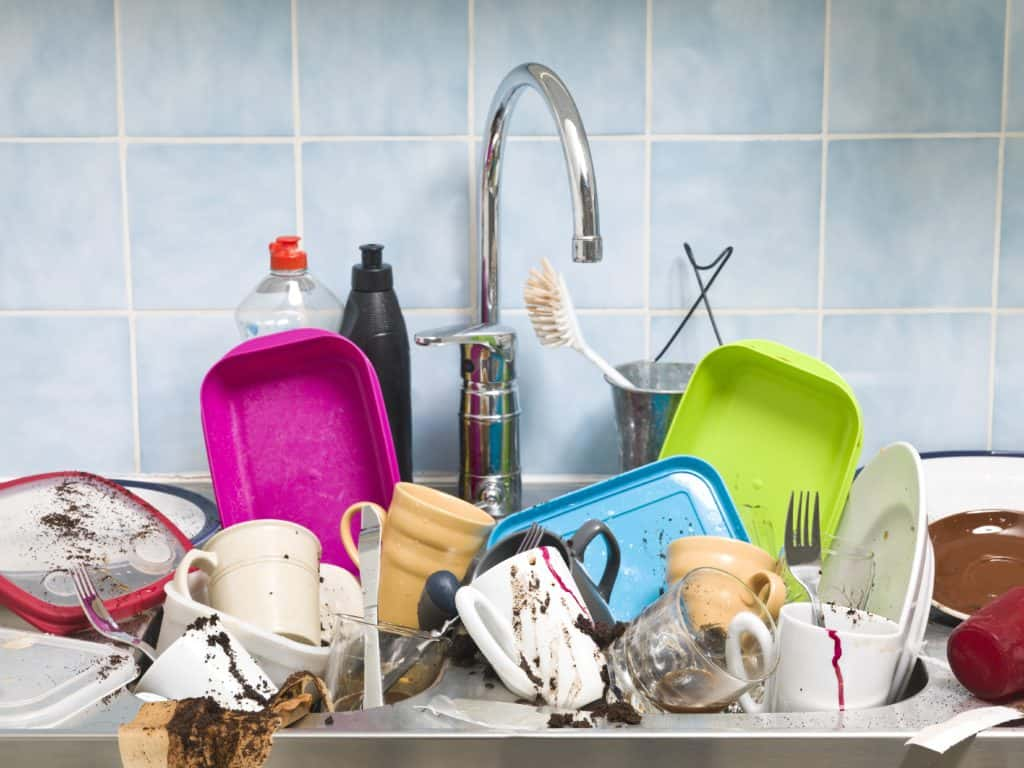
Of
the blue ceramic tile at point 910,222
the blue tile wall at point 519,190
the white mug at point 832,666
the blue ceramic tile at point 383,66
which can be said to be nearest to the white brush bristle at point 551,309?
the blue tile wall at point 519,190

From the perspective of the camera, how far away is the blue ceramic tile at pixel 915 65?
3.80 ft

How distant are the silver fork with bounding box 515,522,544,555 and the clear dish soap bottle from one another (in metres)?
0.38

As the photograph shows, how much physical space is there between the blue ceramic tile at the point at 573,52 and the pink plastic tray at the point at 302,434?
318 millimetres

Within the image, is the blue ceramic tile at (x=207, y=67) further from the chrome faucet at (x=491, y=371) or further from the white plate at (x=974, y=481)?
the white plate at (x=974, y=481)

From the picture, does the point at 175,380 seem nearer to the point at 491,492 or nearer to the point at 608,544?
the point at 491,492

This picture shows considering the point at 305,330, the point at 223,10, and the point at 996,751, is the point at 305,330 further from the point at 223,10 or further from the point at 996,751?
the point at 996,751

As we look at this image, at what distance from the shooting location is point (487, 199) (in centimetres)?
109

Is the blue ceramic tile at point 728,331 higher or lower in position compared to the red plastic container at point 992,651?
higher

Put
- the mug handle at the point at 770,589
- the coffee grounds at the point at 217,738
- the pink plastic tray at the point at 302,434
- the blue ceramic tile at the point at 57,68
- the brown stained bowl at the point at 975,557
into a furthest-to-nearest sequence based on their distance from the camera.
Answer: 1. the blue ceramic tile at the point at 57,68
2. the pink plastic tray at the point at 302,434
3. the brown stained bowl at the point at 975,557
4. the mug handle at the point at 770,589
5. the coffee grounds at the point at 217,738

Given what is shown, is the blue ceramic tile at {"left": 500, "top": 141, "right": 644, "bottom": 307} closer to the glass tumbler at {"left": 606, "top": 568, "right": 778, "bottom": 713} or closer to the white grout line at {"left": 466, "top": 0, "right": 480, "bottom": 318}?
the white grout line at {"left": 466, "top": 0, "right": 480, "bottom": 318}

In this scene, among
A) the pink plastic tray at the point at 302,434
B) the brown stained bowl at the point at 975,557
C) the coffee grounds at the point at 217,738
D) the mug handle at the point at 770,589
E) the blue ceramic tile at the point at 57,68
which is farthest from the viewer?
the blue ceramic tile at the point at 57,68

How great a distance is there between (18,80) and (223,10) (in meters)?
0.23

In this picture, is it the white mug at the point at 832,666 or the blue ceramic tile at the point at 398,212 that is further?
the blue ceramic tile at the point at 398,212

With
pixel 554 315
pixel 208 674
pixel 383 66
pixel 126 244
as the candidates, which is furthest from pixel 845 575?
pixel 126 244
